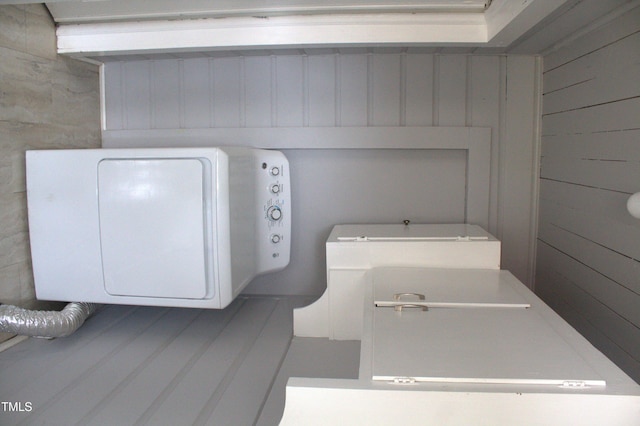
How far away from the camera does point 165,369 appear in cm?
155

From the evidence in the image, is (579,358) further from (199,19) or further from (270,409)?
(199,19)

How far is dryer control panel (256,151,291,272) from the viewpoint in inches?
79.2

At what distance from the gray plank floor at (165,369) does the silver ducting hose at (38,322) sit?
6 cm

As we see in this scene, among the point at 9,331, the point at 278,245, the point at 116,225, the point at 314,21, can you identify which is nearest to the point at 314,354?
the point at 278,245

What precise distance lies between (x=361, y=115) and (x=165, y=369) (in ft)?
4.30

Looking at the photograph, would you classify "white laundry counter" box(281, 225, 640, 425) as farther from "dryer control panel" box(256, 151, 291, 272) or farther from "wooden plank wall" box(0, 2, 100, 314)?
"wooden plank wall" box(0, 2, 100, 314)

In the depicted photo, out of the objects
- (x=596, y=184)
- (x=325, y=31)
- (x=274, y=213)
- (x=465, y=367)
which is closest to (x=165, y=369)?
(x=274, y=213)

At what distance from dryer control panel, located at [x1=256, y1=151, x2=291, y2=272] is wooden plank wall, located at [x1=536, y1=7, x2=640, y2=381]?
1074 mm

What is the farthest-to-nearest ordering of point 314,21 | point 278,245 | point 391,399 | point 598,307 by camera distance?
1. point 278,245
2. point 314,21
3. point 598,307
4. point 391,399

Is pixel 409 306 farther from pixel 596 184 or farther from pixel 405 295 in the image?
pixel 596 184

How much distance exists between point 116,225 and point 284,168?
0.75 meters

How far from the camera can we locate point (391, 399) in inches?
32.7

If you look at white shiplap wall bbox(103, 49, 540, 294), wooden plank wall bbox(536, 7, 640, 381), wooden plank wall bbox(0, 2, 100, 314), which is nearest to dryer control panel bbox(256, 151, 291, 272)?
white shiplap wall bbox(103, 49, 540, 294)

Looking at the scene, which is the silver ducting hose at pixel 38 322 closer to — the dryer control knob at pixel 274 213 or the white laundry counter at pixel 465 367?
the dryer control knob at pixel 274 213
